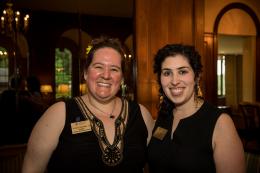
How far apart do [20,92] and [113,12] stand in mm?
5678

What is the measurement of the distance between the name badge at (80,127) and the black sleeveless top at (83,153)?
0.02m

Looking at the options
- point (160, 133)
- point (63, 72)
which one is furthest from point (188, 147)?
point (63, 72)

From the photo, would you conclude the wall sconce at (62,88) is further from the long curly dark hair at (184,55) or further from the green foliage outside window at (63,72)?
the long curly dark hair at (184,55)

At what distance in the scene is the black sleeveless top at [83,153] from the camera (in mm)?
1535

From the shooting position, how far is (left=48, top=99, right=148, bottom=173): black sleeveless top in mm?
1535

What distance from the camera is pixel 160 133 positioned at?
5.84ft

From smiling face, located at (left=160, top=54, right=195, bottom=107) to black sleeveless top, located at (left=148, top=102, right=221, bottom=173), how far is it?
0.40 feet

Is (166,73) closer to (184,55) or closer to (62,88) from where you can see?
(184,55)

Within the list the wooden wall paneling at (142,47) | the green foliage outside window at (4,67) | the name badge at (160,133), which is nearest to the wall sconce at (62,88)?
the green foliage outside window at (4,67)

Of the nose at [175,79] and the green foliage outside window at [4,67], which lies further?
the green foliage outside window at [4,67]

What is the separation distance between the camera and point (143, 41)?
3.68 meters

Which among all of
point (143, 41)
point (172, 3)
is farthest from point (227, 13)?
point (143, 41)

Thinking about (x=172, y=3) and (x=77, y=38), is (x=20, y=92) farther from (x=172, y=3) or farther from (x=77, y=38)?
(x=77, y=38)

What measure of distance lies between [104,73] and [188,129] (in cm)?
55
